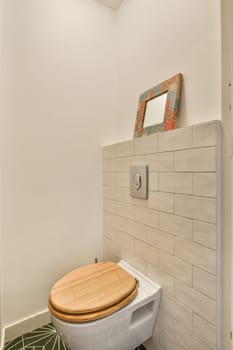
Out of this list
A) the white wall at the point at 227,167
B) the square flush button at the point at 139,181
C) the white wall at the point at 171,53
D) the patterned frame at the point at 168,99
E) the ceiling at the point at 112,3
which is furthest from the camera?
the ceiling at the point at 112,3

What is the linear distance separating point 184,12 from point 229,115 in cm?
63

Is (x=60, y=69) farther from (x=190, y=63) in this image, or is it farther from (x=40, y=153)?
(x=190, y=63)

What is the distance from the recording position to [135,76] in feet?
4.39

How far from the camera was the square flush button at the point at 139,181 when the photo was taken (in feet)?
3.59

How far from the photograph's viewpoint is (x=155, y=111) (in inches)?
44.8

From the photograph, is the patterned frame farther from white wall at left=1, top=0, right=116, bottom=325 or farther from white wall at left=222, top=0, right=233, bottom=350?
white wall at left=1, top=0, right=116, bottom=325

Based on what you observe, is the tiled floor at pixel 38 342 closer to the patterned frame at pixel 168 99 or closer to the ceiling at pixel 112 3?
the patterned frame at pixel 168 99

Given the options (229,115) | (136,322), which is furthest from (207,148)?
(136,322)

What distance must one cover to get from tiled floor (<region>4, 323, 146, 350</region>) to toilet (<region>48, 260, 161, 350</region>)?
308 mm

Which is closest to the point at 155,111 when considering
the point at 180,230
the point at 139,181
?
the point at 139,181

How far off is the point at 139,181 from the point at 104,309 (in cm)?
64

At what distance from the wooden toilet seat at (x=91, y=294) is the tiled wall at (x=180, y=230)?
18 cm

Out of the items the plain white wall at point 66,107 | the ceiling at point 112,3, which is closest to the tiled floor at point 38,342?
the plain white wall at point 66,107

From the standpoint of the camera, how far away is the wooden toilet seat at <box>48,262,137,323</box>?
2.75 feet
